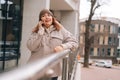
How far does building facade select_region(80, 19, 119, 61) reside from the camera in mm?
74275

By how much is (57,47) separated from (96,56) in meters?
75.0

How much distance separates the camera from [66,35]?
454 centimetres

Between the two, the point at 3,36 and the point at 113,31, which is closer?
the point at 3,36

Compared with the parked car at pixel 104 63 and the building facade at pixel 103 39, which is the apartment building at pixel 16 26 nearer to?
the parked car at pixel 104 63

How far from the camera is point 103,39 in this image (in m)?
76.6

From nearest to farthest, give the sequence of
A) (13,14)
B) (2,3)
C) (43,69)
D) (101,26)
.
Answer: (43,69) < (2,3) < (13,14) < (101,26)

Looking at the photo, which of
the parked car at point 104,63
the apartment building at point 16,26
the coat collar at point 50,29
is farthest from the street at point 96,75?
the parked car at point 104,63

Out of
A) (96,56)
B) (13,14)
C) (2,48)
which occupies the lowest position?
(96,56)

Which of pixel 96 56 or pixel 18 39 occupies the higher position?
pixel 18 39

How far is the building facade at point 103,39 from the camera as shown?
74.3 m

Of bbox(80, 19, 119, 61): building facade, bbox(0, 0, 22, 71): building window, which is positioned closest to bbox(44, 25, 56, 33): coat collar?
bbox(0, 0, 22, 71): building window

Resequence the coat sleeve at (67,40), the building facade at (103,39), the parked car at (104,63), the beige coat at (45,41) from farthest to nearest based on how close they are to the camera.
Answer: the building facade at (103,39)
the parked car at (104,63)
the coat sleeve at (67,40)
the beige coat at (45,41)

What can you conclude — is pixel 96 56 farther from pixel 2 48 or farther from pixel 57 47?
pixel 57 47

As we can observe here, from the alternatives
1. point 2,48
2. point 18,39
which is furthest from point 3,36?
point 18,39
